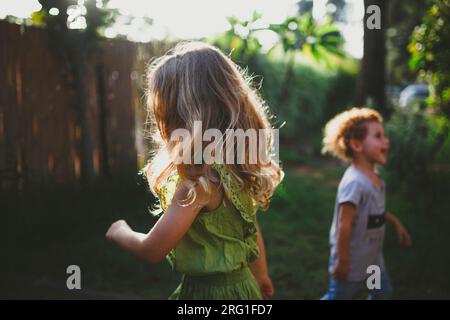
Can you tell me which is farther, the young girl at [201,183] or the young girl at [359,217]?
the young girl at [359,217]

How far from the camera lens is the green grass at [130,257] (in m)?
3.90

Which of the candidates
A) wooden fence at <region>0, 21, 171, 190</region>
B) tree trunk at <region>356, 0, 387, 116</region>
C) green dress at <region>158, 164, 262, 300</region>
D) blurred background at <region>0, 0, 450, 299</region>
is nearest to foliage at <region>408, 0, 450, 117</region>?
blurred background at <region>0, 0, 450, 299</region>

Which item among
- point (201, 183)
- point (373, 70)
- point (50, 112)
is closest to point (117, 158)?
point (50, 112)

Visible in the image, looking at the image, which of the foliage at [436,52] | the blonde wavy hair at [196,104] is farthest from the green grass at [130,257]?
the blonde wavy hair at [196,104]

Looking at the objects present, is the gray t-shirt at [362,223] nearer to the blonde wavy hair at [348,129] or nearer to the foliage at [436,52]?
the blonde wavy hair at [348,129]

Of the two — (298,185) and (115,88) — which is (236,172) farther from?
(298,185)

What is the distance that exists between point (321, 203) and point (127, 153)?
2578 millimetres

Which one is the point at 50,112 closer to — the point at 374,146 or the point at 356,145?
the point at 356,145

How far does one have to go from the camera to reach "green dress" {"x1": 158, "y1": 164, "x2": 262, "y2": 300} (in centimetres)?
199

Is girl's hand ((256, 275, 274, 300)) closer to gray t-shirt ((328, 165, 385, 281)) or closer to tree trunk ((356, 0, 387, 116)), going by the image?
gray t-shirt ((328, 165, 385, 281))

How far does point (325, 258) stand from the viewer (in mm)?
4723

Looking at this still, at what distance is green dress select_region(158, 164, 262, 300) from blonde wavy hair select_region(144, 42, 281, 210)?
60mm

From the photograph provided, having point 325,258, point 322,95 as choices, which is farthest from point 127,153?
point 322,95

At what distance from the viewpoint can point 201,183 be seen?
1.92 m
